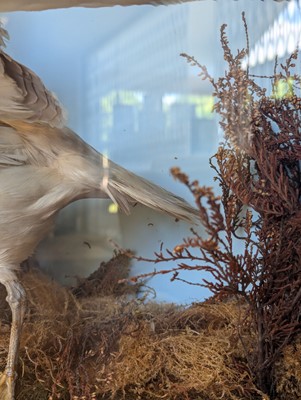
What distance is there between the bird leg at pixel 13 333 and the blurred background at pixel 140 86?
23cm

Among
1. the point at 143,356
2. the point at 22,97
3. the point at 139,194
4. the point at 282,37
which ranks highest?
the point at 282,37

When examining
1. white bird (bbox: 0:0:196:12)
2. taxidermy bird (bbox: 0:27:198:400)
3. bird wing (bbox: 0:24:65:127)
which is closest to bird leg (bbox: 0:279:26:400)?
taxidermy bird (bbox: 0:27:198:400)

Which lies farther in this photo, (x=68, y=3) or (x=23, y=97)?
(x=68, y=3)

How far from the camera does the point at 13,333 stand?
107cm

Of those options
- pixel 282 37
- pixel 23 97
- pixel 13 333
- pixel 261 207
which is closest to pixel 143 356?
pixel 13 333

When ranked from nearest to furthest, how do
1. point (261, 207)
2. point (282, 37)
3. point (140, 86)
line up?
point (261, 207) → point (282, 37) → point (140, 86)

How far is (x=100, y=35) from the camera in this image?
126 centimetres

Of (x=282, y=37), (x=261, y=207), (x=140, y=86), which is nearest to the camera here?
(x=261, y=207)

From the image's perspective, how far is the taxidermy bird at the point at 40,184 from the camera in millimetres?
1054

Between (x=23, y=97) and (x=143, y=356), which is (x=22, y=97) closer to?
(x=23, y=97)

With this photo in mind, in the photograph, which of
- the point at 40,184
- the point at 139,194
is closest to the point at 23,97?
the point at 40,184

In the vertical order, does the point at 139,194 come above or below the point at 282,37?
below

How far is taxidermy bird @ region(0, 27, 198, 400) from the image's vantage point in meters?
1.05

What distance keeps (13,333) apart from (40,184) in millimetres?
326
